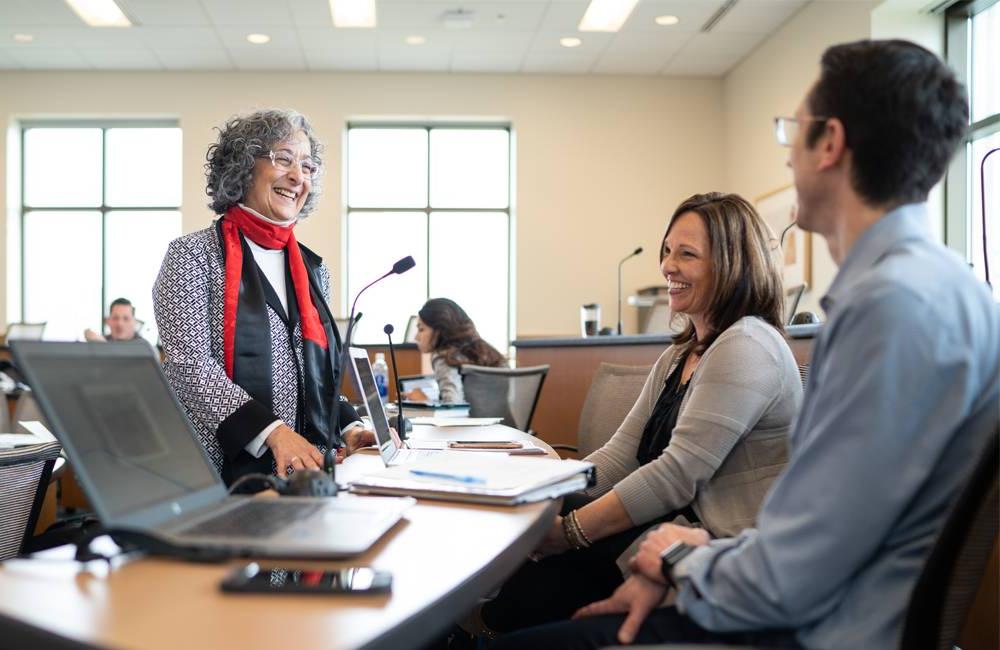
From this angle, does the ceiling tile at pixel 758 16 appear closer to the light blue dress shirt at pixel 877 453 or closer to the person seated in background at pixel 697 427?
the person seated in background at pixel 697 427

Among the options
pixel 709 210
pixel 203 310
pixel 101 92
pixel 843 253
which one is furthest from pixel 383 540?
pixel 101 92

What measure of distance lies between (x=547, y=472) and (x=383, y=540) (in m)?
0.40

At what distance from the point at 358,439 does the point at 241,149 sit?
71 cm

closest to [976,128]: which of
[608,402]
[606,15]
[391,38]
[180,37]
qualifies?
[606,15]

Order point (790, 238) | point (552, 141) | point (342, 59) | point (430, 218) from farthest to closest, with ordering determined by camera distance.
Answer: point (430, 218), point (552, 141), point (342, 59), point (790, 238)

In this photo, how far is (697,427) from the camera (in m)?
1.54

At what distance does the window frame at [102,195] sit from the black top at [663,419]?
7.28 m

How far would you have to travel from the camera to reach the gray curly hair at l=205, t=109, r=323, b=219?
2014 mm

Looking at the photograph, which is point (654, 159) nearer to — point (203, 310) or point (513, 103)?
point (513, 103)

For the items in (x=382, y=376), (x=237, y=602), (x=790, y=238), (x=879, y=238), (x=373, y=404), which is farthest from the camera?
(x=790, y=238)

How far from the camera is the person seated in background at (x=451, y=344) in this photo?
4.38m

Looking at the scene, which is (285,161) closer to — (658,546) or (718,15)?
(658,546)

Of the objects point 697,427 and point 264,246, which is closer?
point 697,427

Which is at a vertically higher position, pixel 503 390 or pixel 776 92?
pixel 776 92
